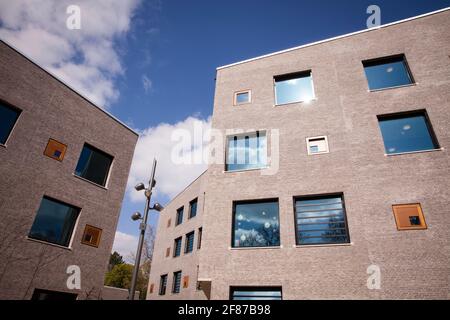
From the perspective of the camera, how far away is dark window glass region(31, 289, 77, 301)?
10.2m

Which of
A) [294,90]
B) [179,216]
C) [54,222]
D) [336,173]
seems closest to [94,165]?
[54,222]

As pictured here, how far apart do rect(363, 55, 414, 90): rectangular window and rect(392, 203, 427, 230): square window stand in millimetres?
5161

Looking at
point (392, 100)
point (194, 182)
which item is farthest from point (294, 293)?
point (194, 182)

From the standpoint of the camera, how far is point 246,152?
1169cm

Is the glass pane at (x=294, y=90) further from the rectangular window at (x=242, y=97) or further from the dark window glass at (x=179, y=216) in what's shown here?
the dark window glass at (x=179, y=216)

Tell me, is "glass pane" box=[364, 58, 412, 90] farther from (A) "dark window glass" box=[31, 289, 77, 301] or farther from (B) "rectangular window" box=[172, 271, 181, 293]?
(B) "rectangular window" box=[172, 271, 181, 293]

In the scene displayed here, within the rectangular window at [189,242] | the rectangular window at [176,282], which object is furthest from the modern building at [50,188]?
the rectangular window at [176,282]

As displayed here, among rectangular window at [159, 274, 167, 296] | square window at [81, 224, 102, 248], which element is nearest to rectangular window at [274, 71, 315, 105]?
square window at [81, 224, 102, 248]

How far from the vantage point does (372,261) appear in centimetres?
826

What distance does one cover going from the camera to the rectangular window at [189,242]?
21.0 metres

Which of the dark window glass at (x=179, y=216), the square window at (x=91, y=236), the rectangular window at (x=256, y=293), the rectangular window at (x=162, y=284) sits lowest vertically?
the rectangular window at (x=256, y=293)

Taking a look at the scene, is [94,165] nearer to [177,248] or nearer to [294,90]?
[294,90]

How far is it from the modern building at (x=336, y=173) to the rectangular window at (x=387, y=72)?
0.05 meters
